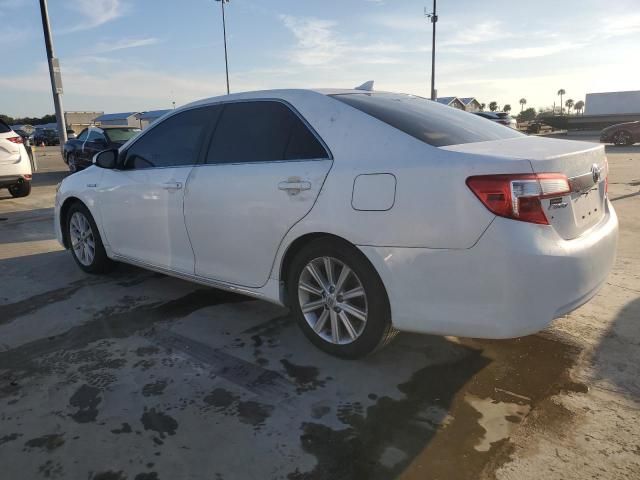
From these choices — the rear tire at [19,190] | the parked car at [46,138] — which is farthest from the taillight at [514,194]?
the parked car at [46,138]

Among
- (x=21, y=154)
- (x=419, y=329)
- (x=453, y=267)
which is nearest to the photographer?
(x=453, y=267)

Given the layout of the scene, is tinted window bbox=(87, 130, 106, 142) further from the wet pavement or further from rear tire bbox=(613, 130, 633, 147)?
rear tire bbox=(613, 130, 633, 147)

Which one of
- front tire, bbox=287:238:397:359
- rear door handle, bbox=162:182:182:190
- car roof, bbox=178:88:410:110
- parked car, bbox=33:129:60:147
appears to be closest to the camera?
front tire, bbox=287:238:397:359

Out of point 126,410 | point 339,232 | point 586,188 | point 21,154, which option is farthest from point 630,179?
point 21,154

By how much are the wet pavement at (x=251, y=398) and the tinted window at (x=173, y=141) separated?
1215mm

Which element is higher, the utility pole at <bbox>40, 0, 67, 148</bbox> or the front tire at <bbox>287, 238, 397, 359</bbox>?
the utility pole at <bbox>40, 0, 67, 148</bbox>

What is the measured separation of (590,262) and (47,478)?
2.74m

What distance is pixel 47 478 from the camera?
2178mm

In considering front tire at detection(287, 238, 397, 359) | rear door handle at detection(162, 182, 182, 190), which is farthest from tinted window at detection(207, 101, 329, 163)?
front tire at detection(287, 238, 397, 359)

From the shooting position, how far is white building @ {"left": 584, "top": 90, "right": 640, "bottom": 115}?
40.2 meters

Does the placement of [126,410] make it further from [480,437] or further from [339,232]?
[480,437]

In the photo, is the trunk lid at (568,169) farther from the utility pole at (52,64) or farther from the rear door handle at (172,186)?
the utility pole at (52,64)

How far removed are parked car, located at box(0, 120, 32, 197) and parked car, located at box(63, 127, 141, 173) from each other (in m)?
3.27

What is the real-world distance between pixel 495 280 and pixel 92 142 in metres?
13.6
